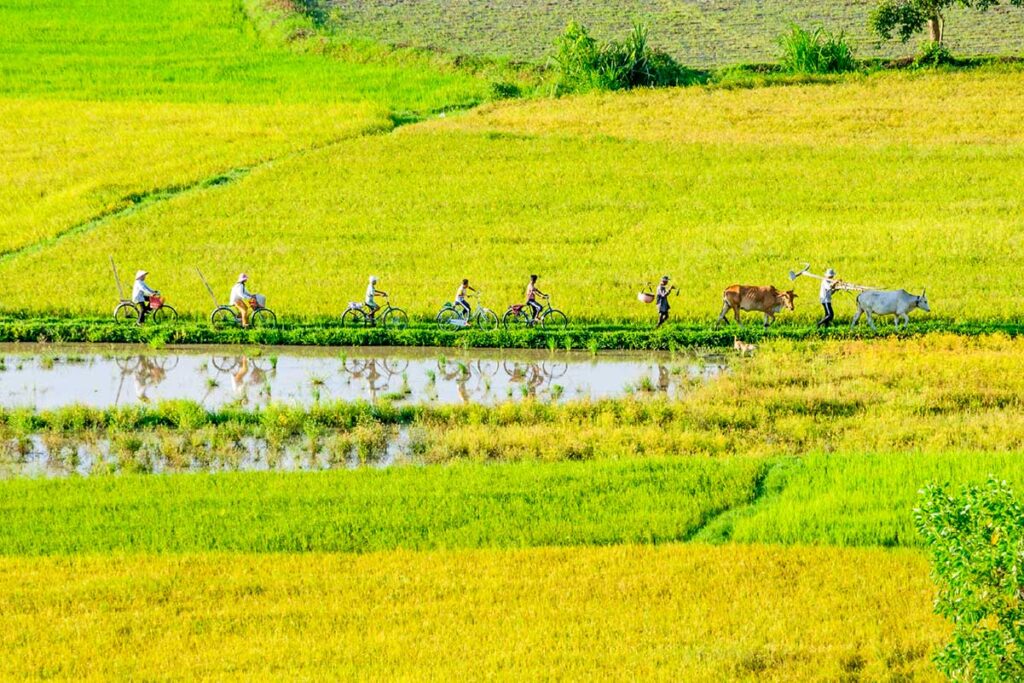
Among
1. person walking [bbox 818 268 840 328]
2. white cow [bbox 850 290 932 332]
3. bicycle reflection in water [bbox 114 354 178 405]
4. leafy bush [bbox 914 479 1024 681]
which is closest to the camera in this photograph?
leafy bush [bbox 914 479 1024 681]

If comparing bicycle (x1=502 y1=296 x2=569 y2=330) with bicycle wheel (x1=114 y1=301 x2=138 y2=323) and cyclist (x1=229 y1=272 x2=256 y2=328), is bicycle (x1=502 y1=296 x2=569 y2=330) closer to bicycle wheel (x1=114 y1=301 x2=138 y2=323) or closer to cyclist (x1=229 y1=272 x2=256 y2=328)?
cyclist (x1=229 y1=272 x2=256 y2=328)

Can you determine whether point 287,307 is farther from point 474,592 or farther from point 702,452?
point 474,592

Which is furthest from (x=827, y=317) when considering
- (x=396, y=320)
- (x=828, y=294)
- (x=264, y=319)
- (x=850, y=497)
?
(x=264, y=319)

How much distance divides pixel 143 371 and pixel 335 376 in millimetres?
3027

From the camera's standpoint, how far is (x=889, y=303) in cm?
2559

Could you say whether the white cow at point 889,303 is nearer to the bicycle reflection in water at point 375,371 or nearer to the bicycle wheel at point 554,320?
the bicycle wheel at point 554,320

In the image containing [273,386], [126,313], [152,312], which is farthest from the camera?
[126,313]

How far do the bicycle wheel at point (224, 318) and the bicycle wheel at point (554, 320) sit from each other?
501cm

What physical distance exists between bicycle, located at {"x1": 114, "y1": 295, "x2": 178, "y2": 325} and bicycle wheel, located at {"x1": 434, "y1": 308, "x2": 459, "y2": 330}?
4479mm

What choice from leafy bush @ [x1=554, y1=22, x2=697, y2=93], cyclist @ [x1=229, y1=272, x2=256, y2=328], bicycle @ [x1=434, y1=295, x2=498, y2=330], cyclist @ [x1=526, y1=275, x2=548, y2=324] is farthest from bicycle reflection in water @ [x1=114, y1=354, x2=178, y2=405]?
leafy bush @ [x1=554, y1=22, x2=697, y2=93]

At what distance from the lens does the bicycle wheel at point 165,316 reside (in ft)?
88.9

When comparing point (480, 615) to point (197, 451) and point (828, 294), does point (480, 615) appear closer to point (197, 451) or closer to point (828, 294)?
point (197, 451)

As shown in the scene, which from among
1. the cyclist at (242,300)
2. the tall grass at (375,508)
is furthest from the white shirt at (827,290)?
the cyclist at (242,300)

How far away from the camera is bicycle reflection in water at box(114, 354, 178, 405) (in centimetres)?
2378
